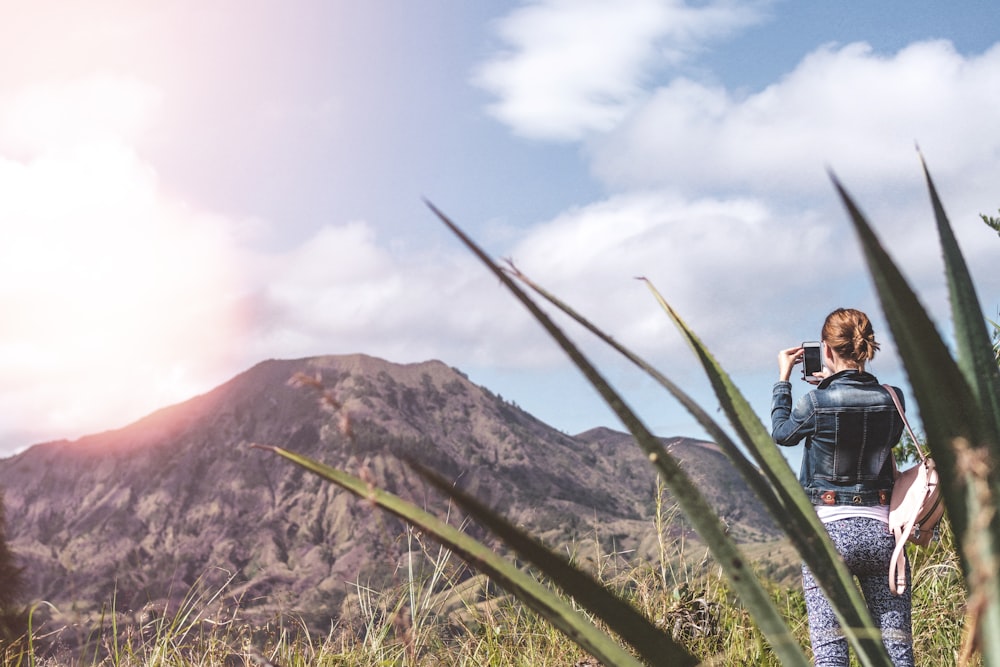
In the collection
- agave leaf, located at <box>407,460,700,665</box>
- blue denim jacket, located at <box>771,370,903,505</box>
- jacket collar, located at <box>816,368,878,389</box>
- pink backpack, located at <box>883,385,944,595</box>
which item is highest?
jacket collar, located at <box>816,368,878,389</box>

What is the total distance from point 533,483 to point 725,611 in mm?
172885

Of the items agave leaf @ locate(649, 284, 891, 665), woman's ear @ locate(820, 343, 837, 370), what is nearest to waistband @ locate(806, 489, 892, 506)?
woman's ear @ locate(820, 343, 837, 370)

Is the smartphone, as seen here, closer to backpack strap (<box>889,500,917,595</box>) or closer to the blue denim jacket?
the blue denim jacket

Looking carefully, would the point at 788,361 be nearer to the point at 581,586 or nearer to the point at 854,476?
the point at 854,476

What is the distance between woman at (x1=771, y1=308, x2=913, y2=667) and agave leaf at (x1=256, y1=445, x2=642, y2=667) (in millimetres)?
2848

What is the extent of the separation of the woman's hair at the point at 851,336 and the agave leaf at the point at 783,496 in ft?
9.19

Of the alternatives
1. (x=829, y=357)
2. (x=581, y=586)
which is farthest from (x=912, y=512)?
(x=581, y=586)

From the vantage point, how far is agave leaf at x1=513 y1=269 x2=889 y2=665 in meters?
1.13

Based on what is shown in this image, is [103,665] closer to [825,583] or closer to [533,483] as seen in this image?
[825,583]

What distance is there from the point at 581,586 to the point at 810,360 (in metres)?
3.34

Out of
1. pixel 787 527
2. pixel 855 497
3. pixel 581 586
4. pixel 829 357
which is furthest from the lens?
pixel 829 357

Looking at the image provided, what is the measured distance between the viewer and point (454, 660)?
426 cm

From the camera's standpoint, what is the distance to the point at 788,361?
4.07m

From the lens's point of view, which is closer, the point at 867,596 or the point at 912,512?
the point at 912,512
